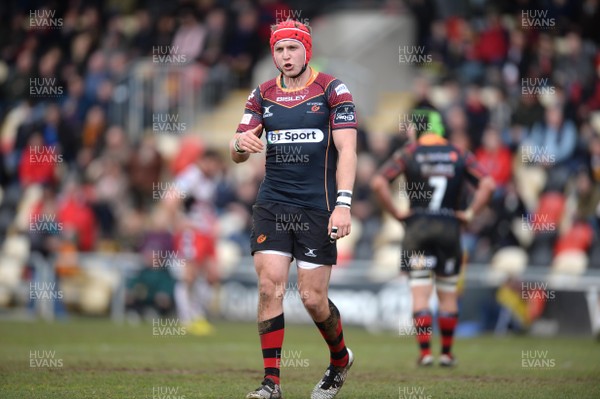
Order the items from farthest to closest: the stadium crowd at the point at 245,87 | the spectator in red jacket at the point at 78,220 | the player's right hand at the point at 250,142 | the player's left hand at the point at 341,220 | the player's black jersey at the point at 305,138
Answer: the spectator in red jacket at the point at 78,220 < the stadium crowd at the point at 245,87 < the player's black jersey at the point at 305,138 < the player's right hand at the point at 250,142 < the player's left hand at the point at 341,220

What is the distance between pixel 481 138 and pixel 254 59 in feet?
23.5

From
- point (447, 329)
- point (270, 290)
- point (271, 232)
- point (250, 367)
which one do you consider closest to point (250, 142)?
point (271, 232)

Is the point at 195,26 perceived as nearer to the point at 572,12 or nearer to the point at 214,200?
the point at 214,200

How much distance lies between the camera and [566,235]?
1856 cm

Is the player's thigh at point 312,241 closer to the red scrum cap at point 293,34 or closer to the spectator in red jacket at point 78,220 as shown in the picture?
the red scrum cap at point 293,34

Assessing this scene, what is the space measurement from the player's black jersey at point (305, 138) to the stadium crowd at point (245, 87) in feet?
32.3

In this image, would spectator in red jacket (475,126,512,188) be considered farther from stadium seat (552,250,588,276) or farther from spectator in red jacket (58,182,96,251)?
spectator in red jacket (58,182,96,251)

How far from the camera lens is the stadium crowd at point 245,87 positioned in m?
19.3

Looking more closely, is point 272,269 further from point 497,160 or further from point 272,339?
point 497,160

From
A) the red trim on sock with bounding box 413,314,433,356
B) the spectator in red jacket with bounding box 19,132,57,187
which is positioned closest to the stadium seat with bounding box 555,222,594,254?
the red trim on sock with bounding box 413,314,433,356

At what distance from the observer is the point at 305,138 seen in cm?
905

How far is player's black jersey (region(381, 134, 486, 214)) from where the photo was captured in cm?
1266

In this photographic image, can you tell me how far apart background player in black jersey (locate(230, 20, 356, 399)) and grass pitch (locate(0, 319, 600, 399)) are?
2.40ft

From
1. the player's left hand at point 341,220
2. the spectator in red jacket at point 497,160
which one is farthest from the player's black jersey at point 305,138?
the spectator in red jacket at point 497,160
